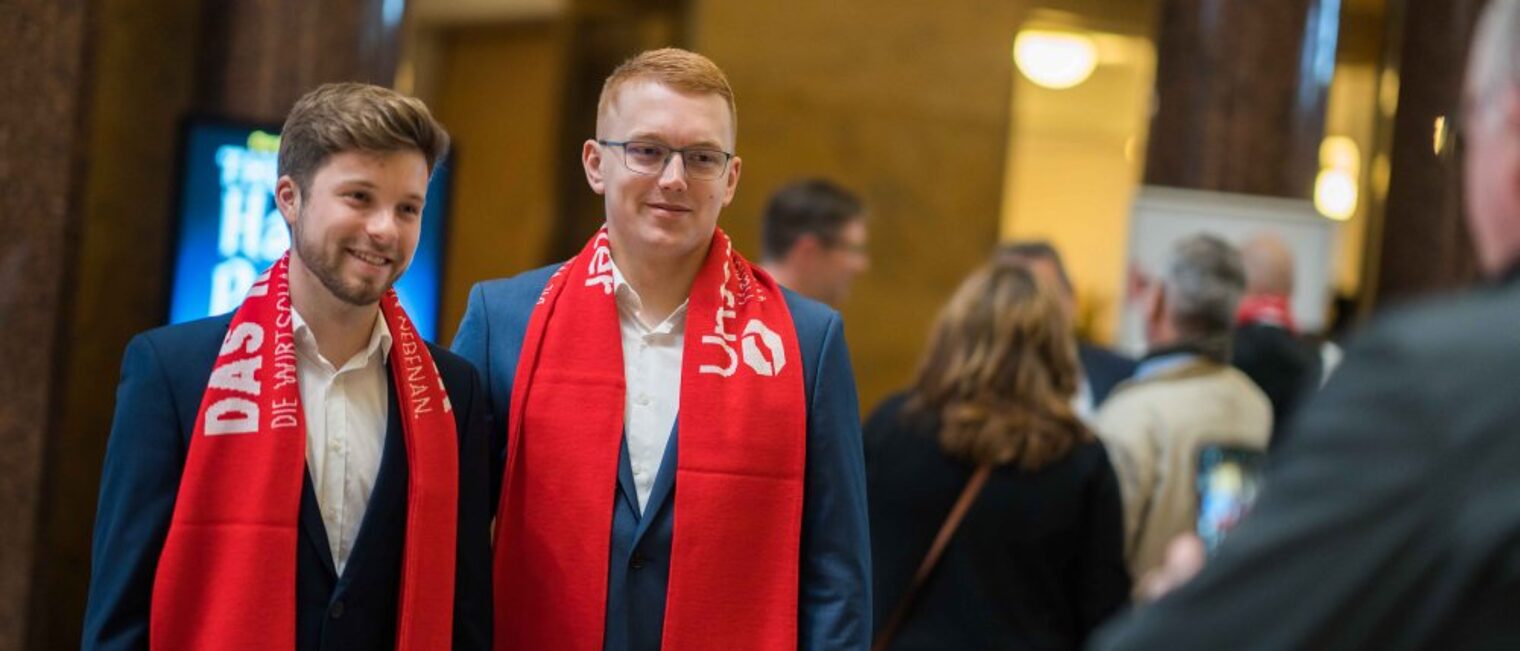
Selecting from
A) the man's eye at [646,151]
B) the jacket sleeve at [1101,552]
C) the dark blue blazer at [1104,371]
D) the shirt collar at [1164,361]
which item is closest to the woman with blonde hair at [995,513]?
the jacket sleeve at [1101,552]

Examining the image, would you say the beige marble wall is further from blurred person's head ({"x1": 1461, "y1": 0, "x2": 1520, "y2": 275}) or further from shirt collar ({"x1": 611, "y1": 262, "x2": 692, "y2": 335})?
blurred person's head ({"x1": 1461, "y1": 0, "x2": 1520, "y2": 275})

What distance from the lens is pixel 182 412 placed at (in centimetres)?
242

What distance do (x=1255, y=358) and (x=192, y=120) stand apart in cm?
299

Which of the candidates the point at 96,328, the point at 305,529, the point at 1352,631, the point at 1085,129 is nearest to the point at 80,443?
the point at 96,328

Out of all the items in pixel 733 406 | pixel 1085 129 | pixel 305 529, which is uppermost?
pixel 1085 129

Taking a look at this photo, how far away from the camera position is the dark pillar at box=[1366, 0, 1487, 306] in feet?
27.7

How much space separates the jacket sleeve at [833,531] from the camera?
2752 millimetres

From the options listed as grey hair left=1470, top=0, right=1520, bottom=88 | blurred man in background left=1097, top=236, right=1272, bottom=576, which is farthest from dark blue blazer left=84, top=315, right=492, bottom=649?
blurred man in background left=1097, top=236, right=1272, bottom=576

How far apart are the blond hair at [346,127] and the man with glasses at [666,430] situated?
342mm

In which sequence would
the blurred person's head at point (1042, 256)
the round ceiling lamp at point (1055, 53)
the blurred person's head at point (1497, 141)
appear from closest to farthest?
the blurred person's head at point (1497, 141) → the blurred person's head at point (1042, 256) → the round ceiling lamp at point (1055, 53)

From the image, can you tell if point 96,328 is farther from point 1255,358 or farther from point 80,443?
point 1255,358

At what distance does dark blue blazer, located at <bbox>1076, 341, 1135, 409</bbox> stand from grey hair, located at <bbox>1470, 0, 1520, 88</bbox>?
5431 mm

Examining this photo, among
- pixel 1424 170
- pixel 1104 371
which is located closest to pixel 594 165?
pixel 1104 371

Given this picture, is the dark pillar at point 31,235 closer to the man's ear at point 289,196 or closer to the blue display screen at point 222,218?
the blue display screen at point 222,218
